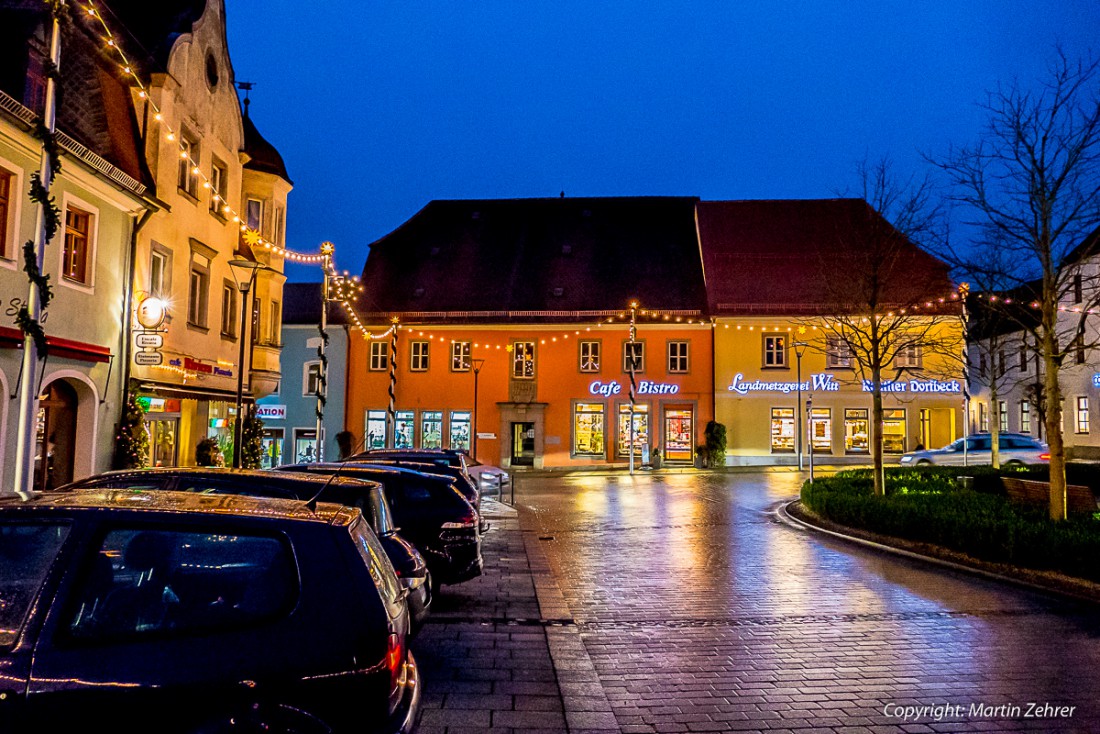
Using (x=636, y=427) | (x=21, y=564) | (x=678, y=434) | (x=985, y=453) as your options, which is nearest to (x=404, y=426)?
(x=636, y=427)

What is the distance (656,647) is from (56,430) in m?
12.3

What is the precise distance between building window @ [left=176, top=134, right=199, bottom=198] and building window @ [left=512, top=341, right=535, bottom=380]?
2118cm

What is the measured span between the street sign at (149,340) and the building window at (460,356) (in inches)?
928

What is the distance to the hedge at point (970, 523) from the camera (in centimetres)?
1025

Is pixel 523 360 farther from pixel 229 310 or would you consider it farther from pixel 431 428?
pixel 229 310

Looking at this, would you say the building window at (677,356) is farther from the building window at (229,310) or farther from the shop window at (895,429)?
the building window at (229,310)

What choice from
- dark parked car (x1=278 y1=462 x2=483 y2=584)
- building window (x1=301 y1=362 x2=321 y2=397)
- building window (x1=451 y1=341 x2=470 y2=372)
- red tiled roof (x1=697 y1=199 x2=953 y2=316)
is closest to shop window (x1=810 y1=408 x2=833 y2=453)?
red tiled roof (x1=697 y1=199 x2=953 y2=316)

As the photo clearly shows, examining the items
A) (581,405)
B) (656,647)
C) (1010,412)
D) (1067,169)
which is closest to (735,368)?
(581,405)

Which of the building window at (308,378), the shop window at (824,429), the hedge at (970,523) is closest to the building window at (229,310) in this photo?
the hedge at (970,523)

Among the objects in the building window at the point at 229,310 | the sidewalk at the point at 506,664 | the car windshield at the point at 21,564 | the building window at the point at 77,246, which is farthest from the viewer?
the building window at the point at 229,310

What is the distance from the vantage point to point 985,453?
102ft

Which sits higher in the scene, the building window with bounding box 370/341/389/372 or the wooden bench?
the building window with bounding box 370/341/389/372

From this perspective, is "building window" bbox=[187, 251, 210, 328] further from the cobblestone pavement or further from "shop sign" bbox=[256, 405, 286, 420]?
"shop sign" bbox=[256, 405, 286, 420]

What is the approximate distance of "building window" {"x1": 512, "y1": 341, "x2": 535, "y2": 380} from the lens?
129ft
